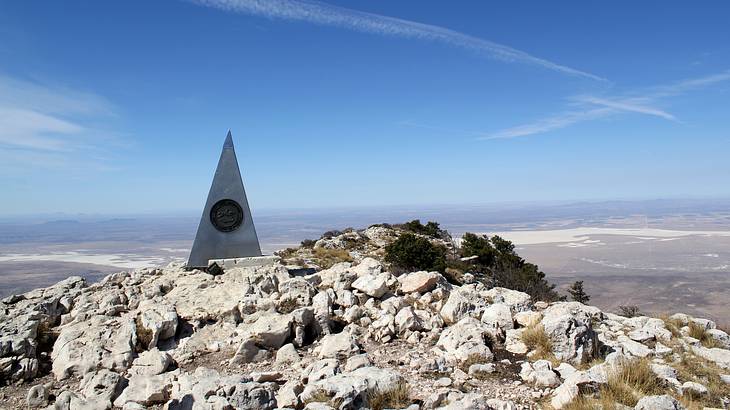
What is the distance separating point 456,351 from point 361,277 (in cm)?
413

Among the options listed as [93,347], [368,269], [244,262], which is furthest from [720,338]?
[93,347]

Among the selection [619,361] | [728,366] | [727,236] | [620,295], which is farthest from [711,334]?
[727,236]

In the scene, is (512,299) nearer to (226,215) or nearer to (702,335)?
(702,335)

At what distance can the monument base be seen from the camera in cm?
1409

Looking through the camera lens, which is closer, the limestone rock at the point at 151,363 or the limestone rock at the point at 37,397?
the limestone rock at the point at 37,397

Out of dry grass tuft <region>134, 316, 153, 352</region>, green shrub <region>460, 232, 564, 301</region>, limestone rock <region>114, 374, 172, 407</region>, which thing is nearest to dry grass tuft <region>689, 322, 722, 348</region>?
green shrub <region>460, 232, 564, 301</region>

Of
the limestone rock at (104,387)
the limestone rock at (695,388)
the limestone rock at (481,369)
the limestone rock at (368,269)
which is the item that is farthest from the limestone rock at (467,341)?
the limestone rock at (104,387)

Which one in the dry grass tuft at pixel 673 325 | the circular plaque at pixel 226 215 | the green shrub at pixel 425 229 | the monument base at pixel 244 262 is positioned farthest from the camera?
the green shrub at pixel 425 229

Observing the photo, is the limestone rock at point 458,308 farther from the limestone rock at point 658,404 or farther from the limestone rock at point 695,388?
the limestone rock at point 658,404

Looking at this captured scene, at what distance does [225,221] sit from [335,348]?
8075 millimetres

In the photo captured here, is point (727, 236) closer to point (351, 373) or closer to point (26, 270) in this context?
point (351, 373)

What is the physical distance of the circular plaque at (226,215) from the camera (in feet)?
47.3

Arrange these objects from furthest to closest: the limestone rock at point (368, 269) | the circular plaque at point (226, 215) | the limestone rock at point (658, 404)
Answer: the circular plaque at point (226, 215)
the limestone rock at point (368, 269)
the limestone rock at point (658, 404)

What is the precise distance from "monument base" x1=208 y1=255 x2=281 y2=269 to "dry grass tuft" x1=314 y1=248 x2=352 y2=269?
12.3 feet
